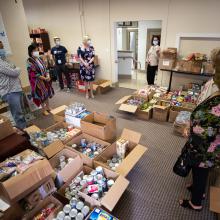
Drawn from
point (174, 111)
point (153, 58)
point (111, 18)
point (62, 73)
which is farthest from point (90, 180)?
point (111, 18)

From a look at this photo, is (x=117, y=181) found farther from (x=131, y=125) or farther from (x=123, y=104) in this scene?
(x=123, y=104)

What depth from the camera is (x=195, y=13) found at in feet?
12.0

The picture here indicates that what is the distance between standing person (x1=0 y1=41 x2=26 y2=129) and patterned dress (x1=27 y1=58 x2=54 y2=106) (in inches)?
17.9

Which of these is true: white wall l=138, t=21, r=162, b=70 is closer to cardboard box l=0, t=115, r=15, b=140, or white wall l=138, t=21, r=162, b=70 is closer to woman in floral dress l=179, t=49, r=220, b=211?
woman in floral dress l=179, t=49, r=220, b=211

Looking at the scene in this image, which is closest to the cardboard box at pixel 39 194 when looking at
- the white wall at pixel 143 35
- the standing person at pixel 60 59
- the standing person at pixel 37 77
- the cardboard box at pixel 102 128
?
the cardboard box at pixel 102 128

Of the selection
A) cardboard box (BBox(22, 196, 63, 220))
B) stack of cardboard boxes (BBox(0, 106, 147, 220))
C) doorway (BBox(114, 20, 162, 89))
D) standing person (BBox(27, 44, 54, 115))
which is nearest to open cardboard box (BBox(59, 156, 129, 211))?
stack of cardboard boxes (BBox(0, 106, 147, 220))

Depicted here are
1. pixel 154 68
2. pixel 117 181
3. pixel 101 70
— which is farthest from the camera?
pixel 101 70

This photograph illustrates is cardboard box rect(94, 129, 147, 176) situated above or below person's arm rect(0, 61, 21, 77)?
below

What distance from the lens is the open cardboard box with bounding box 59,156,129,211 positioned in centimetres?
153

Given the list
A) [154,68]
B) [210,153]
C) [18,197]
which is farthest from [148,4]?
[18,197]

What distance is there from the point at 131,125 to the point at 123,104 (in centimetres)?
52

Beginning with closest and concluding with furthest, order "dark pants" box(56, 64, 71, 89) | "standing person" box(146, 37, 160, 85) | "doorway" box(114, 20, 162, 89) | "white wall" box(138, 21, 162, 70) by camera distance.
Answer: "standing person" box(146, 37, 160, 85) < "dark pants" box(56, 64, 71, 89) < "doorway" box(114, 20, 162, 89) < "white wall" box(138, 21, 162, 70)

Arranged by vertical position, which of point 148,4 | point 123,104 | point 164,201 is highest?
point 148,4

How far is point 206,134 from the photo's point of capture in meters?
1.29
